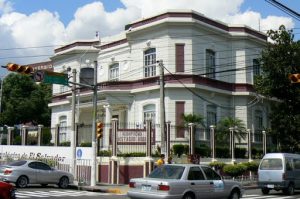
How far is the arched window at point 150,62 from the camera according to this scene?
38.9m

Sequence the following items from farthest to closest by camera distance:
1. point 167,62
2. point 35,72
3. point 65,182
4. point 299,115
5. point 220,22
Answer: point 220,22, point 167,62, point 299,115, point 65,182, point 35,72

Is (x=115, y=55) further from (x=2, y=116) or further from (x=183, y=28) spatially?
(x=2, y=116)

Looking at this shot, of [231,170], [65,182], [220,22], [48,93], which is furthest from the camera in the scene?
[48,93]

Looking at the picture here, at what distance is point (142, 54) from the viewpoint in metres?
39.6

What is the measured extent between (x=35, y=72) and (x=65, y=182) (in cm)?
636

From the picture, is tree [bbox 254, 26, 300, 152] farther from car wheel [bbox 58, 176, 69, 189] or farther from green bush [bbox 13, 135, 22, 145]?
green bush [bbox 13, 135, 22, 145]

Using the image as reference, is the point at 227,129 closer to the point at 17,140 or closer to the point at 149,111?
the point at 149,111

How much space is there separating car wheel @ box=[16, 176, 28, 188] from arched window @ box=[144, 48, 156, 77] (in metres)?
15.7

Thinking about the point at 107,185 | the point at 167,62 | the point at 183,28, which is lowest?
the point at 107,185

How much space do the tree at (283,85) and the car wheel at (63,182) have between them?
15.7 metres

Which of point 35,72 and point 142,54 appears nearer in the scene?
point 35,72

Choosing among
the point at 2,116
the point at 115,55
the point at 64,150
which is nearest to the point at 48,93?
the point at 2,116

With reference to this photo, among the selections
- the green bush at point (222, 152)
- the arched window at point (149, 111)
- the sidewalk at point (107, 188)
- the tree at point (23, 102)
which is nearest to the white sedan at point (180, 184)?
the sidewalk at point (107, 188)

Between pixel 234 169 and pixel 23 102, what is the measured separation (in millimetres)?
Answer: 34031
